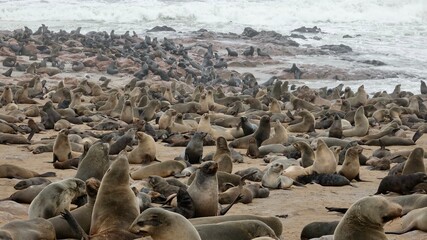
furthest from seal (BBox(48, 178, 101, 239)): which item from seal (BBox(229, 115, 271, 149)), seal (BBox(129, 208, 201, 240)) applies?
seal (BBox(229, 115, 271, 149))

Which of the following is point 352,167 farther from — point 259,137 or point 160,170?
point 259,137

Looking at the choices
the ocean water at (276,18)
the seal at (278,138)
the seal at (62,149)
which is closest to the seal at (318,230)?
the seal at (62,149)

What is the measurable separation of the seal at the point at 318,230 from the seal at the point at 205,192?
886 mm

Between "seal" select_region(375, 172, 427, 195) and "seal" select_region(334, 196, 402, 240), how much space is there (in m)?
2.54

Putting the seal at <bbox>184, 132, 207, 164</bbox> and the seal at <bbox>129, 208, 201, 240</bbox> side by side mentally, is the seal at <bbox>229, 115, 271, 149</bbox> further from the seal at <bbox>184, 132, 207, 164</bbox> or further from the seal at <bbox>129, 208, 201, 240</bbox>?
the seal at <bbox>129, 208, 201, 240</bbox>

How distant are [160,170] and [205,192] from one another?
7.86 feet

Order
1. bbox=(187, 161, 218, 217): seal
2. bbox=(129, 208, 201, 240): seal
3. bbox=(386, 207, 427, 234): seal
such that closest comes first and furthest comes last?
bbox=(129, 208, 201, 240): seal < bbox=(386, 207, 427, 234): seal < bbox=(187, 161, 218, 217): seal

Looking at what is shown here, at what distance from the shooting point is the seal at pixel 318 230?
548 centimetres

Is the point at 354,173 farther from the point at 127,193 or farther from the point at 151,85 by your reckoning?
the point at 151,85

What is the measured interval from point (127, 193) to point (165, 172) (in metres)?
3.21

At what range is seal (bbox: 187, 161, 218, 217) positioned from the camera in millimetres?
6105

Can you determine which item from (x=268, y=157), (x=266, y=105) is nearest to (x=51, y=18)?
(x=266, y=105)

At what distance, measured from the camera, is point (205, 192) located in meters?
6.18

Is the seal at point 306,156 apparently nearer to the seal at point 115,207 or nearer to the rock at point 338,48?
the seal at point 115,207
